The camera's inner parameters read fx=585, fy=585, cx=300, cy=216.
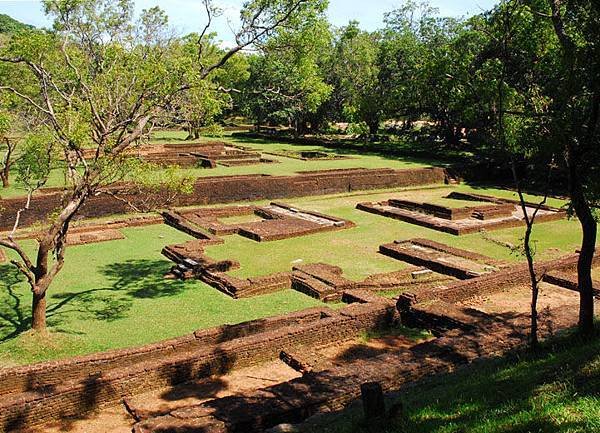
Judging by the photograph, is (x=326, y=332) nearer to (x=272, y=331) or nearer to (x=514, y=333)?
(x=272, y=331)

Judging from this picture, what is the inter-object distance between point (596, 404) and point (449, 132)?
36.0 metres

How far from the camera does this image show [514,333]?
29.4 ft

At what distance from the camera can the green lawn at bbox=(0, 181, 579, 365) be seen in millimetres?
9664

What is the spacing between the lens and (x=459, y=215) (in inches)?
746

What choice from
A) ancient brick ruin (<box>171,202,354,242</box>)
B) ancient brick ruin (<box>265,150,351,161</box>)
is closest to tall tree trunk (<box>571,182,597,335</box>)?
ancient brick ruin (<box>171,202,354,242</box>)

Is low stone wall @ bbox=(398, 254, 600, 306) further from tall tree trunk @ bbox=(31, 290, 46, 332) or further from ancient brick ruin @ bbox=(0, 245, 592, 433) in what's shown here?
tall tree trunk @ bbox=(31, 290, 46, 332)

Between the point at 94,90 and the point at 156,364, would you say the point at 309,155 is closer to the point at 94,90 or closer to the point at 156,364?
the point at 94,90

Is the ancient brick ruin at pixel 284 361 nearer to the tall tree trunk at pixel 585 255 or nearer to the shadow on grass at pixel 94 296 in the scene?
the tall tree trunk at pixel 585 255

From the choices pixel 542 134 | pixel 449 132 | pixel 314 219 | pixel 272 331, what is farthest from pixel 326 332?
pixel 449 132

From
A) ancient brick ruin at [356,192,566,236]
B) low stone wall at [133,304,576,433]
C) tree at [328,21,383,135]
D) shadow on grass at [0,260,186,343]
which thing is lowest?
shadow on grass at [0,260,186,343]

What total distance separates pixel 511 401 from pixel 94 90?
27.3ft

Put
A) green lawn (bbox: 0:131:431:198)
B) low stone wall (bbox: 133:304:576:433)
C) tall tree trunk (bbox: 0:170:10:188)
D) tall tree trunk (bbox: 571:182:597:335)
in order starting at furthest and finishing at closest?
green lawn (bbox: 0:131:431:198), tall tree trunk (bbox: 0:170:10:188), tall tree trunk (bbox: 571:182:597:335), low stone wall (bbox: 133:304:576:433)

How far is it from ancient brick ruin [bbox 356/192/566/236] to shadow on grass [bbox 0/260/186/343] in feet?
27.7

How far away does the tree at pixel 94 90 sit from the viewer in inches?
371
